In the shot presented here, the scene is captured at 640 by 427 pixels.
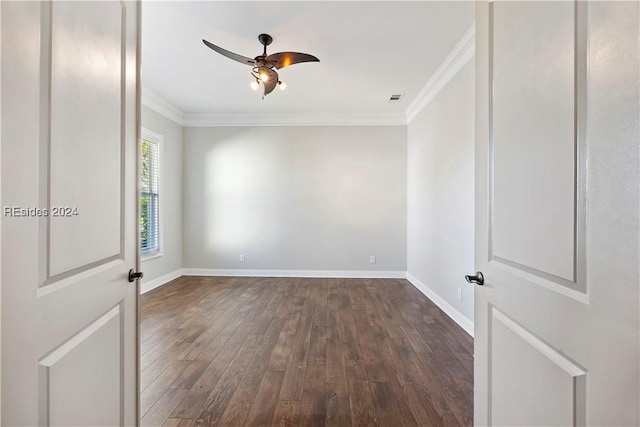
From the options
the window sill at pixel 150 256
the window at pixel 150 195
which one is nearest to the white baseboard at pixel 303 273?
the window sill at pixel 150 256

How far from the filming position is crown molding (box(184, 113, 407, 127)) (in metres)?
4.90

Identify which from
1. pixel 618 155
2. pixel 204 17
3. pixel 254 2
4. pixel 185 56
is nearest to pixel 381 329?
pixel 618 155

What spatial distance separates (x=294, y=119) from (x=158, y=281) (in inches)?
136

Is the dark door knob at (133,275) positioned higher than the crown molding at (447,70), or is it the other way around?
the crown molding at (447,70)

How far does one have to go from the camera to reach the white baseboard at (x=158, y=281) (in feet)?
13.2

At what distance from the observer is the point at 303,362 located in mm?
2189

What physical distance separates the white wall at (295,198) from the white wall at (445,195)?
507 mm

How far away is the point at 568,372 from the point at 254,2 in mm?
2837

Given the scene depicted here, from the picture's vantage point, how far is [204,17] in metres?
2.42

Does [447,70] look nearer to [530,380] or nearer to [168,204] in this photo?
[530,380]

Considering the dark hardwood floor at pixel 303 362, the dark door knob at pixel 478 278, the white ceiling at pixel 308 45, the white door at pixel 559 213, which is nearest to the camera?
the white door at pixel 559 213

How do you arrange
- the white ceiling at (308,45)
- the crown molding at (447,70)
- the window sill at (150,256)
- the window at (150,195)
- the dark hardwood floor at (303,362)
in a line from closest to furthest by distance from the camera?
the dark hardwood floor at (303,362) < the white ceiling at (308,45) < the crown molding at (447,70) < the window sill at (150,256) < the window at (150,195)

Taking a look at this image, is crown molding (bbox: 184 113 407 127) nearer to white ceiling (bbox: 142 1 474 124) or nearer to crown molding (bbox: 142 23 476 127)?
crown molding (bbox: 142 23 476 127)

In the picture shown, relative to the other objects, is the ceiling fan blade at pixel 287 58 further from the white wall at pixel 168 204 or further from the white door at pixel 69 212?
the white wall at pixel 168 204
